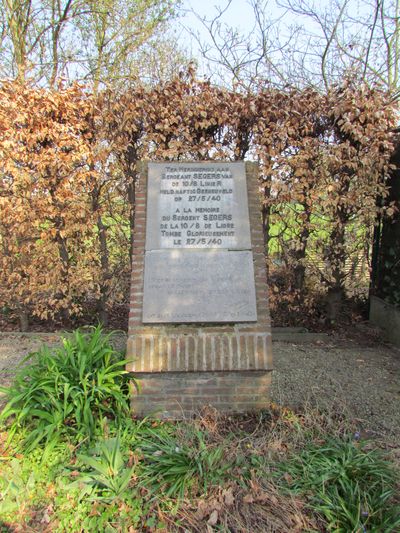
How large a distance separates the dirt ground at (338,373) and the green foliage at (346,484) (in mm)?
511

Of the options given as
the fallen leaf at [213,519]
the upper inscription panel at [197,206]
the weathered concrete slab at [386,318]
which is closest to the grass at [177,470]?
the fallen leaf at [213,519]

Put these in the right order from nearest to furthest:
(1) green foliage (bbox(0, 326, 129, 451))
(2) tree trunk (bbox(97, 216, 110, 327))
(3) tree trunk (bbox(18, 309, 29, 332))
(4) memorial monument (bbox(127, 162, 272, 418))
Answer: (1) green foliage (bbox(0, 326, 129, 451)) → (4) memorial monument (bbox(127, 162, 272, 418)) → (2) tree trunk (bbox(97, 216, 110, 327)) → (3) tree trunk (bbox(18, 309, 29, 332))

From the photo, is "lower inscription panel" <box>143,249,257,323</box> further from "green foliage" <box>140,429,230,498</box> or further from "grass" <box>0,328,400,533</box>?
"green foliage" <box>140,429,230,498</box>

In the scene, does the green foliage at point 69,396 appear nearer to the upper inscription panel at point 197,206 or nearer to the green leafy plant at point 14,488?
the green leafy plant at point 14,488

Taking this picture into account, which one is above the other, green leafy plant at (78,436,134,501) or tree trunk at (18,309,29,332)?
tree trunk at (18,309,29,332)

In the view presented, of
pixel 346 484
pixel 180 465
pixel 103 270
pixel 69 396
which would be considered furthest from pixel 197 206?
pixel 103 270

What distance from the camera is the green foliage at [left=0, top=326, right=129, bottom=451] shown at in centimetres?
269

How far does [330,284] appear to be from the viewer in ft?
17.4

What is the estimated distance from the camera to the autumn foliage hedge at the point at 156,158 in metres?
4.59

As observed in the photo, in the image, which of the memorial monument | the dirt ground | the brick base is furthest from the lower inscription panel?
the dirt ground

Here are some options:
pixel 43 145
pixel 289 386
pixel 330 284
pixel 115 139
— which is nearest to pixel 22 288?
pixel 43 145

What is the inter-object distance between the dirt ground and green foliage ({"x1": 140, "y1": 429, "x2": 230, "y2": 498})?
1.11m

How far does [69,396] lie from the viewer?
286 cm

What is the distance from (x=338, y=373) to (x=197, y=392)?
1.92 metres
